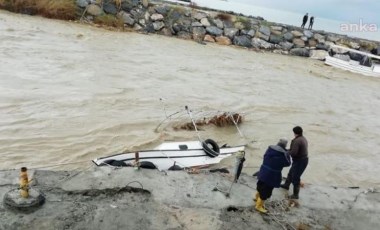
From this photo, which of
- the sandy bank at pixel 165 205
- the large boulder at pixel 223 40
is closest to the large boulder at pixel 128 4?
the large boulder at pixel 223 40

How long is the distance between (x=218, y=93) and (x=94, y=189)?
1274 centimetres

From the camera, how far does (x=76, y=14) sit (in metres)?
32.2

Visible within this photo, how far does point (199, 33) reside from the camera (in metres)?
34.3

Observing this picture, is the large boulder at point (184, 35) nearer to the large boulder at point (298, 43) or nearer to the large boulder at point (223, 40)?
the large boulder at point (223, 40)

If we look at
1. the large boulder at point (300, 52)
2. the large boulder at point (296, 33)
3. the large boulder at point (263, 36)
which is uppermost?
the large boulder at point (296, 33)

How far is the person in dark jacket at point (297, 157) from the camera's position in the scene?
27.1ft

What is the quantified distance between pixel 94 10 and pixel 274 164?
2888 centimetres

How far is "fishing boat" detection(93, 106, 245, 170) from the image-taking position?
9688mm

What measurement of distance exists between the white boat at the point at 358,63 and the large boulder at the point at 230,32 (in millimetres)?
8304

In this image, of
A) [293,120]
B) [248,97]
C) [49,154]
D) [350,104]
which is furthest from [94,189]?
[350,104]

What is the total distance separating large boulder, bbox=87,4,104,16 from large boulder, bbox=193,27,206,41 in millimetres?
8001

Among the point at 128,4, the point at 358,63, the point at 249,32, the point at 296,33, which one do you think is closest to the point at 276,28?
the point at 296,33

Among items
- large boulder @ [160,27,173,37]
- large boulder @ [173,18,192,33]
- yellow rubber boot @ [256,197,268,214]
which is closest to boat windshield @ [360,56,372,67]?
large boulder @ [173,18,192,33]

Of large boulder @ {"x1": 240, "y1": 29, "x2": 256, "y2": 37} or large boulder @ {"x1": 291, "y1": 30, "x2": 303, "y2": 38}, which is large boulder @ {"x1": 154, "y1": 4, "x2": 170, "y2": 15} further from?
large boulder @ {"x1": 291, "y1": 30, "x2": 303, "y2": 38}
